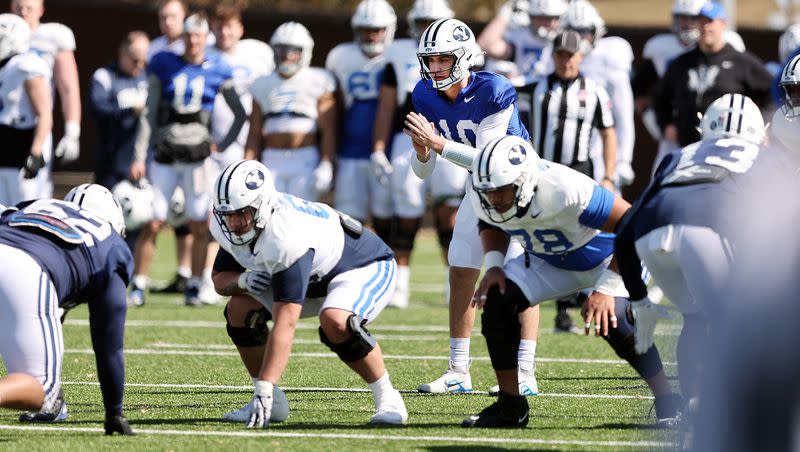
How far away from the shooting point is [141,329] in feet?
28.6

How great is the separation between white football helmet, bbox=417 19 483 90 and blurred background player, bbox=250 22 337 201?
152 inches

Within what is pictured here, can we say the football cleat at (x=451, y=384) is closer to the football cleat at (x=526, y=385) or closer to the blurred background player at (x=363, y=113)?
the football cleat at (x=526, y=385)

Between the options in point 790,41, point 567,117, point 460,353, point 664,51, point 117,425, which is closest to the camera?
point 117,425

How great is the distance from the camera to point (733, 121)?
496cm

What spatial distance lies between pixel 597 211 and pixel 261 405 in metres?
1.43

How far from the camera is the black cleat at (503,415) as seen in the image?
538 centimetres

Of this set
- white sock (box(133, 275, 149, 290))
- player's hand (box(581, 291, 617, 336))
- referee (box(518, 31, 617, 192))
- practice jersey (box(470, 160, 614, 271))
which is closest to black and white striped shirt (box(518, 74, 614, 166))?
referee (box(518, 31, 617, 192))

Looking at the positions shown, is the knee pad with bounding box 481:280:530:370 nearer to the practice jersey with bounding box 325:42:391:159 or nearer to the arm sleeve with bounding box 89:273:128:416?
the arm sleeve with bounding box 89:273:128:416

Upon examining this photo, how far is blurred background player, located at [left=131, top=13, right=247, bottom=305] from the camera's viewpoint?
403 inches

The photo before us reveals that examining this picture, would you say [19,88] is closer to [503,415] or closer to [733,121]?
[503,415]

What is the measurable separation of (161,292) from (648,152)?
7530 millimetres

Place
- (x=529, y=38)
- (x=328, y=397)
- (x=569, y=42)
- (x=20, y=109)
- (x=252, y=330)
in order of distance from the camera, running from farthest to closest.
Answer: (x=529, y=38)
(x=20, y=109)
(x=569, y=42)
(x=328, y=397)
(x=252, y=330)

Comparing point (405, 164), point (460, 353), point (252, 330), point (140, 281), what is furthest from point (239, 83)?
point (252, 330)

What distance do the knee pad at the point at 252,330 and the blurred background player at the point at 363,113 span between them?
4.77m
